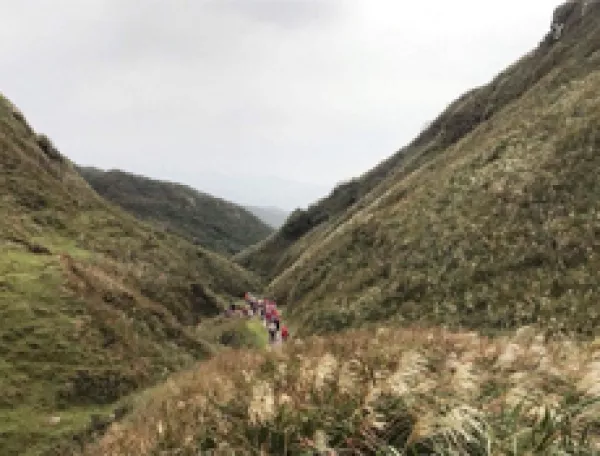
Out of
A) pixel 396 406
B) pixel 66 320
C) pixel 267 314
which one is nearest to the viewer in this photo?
pixel 396 406

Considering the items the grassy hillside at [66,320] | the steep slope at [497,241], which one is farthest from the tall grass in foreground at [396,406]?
the steep slope at [497,241]

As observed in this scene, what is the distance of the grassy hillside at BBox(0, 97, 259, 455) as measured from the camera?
1530cm

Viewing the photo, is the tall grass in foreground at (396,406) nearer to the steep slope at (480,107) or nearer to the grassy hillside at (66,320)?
the grassy hillside at (66,320)

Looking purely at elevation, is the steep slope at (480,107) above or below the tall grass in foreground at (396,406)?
above

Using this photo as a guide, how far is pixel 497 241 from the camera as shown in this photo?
3378cm

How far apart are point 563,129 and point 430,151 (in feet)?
161

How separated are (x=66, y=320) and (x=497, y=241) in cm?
2403

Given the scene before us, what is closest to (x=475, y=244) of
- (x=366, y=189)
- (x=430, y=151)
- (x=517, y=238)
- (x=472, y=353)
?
(x=517, y=238)

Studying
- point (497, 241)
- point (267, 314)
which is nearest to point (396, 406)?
point (497, 241)

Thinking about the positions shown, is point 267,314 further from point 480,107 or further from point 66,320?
point 480,107

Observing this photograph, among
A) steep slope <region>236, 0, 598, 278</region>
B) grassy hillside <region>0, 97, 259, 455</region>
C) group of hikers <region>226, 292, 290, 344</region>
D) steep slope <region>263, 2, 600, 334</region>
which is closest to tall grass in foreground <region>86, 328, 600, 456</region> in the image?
grassy hillside <region>0, 97, 259, 455</region>

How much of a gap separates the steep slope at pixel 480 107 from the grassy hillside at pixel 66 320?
47.5m

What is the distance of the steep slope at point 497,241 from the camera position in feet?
92.5

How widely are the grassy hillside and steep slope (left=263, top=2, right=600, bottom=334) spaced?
12.9 metres
